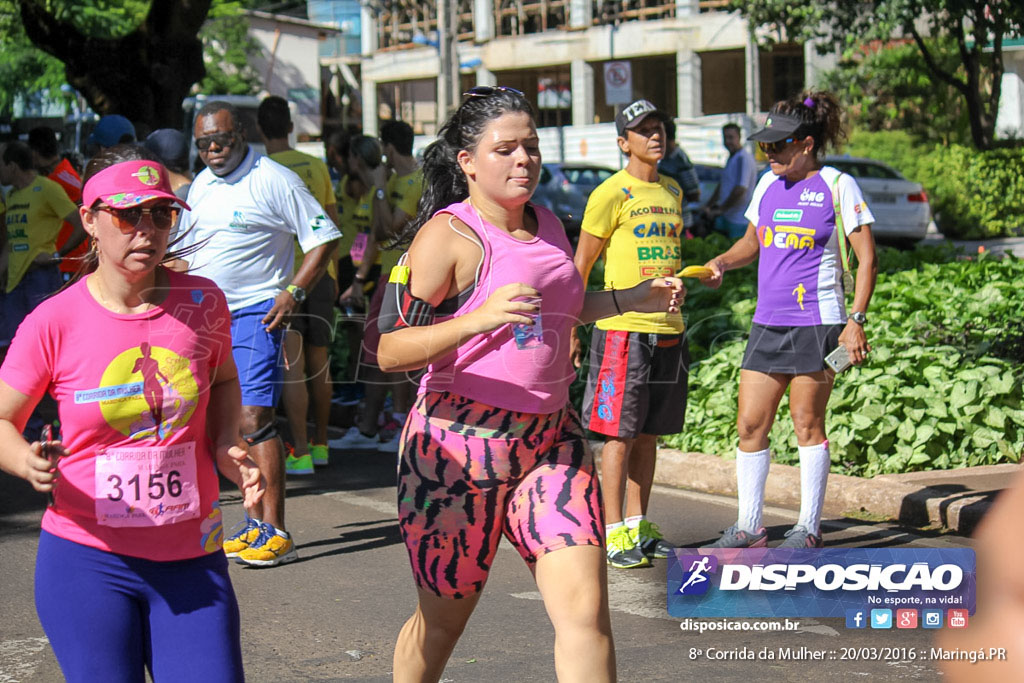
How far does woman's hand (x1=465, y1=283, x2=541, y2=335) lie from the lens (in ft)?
11.5

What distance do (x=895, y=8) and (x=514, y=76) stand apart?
103 ft

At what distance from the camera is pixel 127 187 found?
11.3 feet

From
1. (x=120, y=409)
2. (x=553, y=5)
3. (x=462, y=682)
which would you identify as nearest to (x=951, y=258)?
(x=462, y=682)

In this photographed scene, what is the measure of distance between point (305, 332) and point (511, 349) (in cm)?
500

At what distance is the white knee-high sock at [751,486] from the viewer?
21.1 feet

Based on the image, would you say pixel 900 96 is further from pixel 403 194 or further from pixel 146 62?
pixel 403 194

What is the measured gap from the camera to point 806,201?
6.32 meters

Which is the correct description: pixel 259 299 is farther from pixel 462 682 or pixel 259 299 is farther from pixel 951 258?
pixel 951 258

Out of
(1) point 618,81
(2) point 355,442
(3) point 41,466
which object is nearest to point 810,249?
(3) point 41,466

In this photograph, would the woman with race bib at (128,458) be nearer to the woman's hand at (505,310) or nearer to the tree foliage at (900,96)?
the woman's hand at (505,310)

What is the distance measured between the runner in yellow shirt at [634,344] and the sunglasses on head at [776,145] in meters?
0.48

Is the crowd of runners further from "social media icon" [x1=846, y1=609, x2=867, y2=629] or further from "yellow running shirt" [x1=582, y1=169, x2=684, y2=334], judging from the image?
"social media icon" [x1=846, y1=609, x2=867, y2=629]

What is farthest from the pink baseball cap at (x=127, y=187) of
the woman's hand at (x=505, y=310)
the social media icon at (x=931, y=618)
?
the social media icon at (x=931, y=618)

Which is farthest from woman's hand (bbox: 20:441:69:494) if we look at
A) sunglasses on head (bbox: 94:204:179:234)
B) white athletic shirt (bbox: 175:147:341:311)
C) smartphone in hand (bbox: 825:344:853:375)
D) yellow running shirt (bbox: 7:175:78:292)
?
yellow running shirt (bbox: 7:175:78:292)
